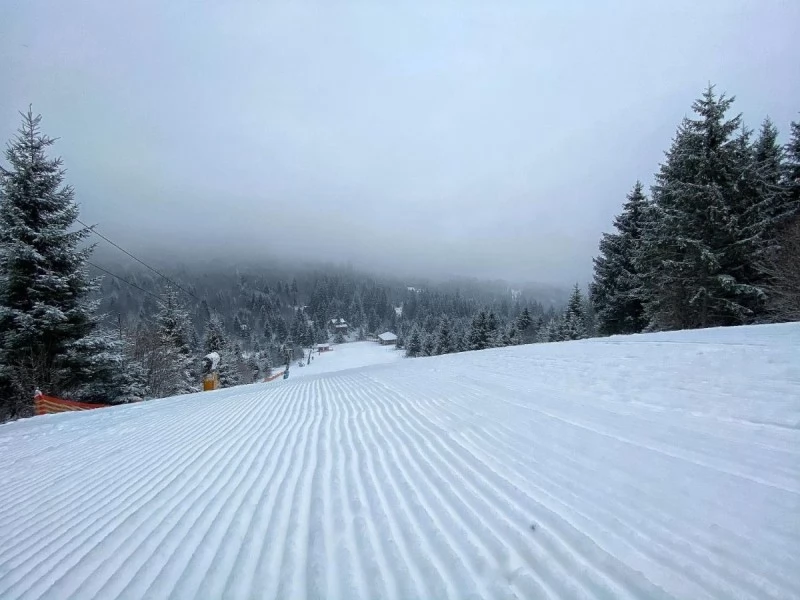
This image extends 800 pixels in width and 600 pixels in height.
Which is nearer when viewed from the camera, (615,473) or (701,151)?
(615,473)

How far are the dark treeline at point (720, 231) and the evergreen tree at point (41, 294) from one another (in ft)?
78.2

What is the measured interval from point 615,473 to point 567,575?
3.87 ft

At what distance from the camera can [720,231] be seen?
13.7 metres

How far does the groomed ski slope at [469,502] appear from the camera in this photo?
173 cm

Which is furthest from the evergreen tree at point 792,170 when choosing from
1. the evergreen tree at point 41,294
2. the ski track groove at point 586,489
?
the evergreen tree at point 41,294

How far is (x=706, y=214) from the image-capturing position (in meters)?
13.8

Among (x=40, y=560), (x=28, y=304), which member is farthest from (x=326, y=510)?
(x=28, y=304)

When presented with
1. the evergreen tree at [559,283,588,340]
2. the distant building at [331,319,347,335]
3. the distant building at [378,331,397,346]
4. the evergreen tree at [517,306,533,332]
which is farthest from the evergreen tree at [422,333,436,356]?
the distant building at [331,319,347,335]

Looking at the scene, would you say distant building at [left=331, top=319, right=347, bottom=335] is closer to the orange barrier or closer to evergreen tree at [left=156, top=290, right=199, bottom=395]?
evergreen tree at [left=156, top=290, right=199, bottom=395]

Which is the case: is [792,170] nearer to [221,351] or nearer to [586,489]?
[586,489]

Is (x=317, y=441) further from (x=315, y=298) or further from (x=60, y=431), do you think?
(x=315, y=298)

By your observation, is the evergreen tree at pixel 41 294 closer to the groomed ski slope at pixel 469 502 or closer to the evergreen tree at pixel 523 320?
the groomed ski slope at pixel 469 502

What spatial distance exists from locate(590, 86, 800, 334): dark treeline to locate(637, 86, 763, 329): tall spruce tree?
35 mm

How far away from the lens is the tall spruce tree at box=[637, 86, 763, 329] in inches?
524
